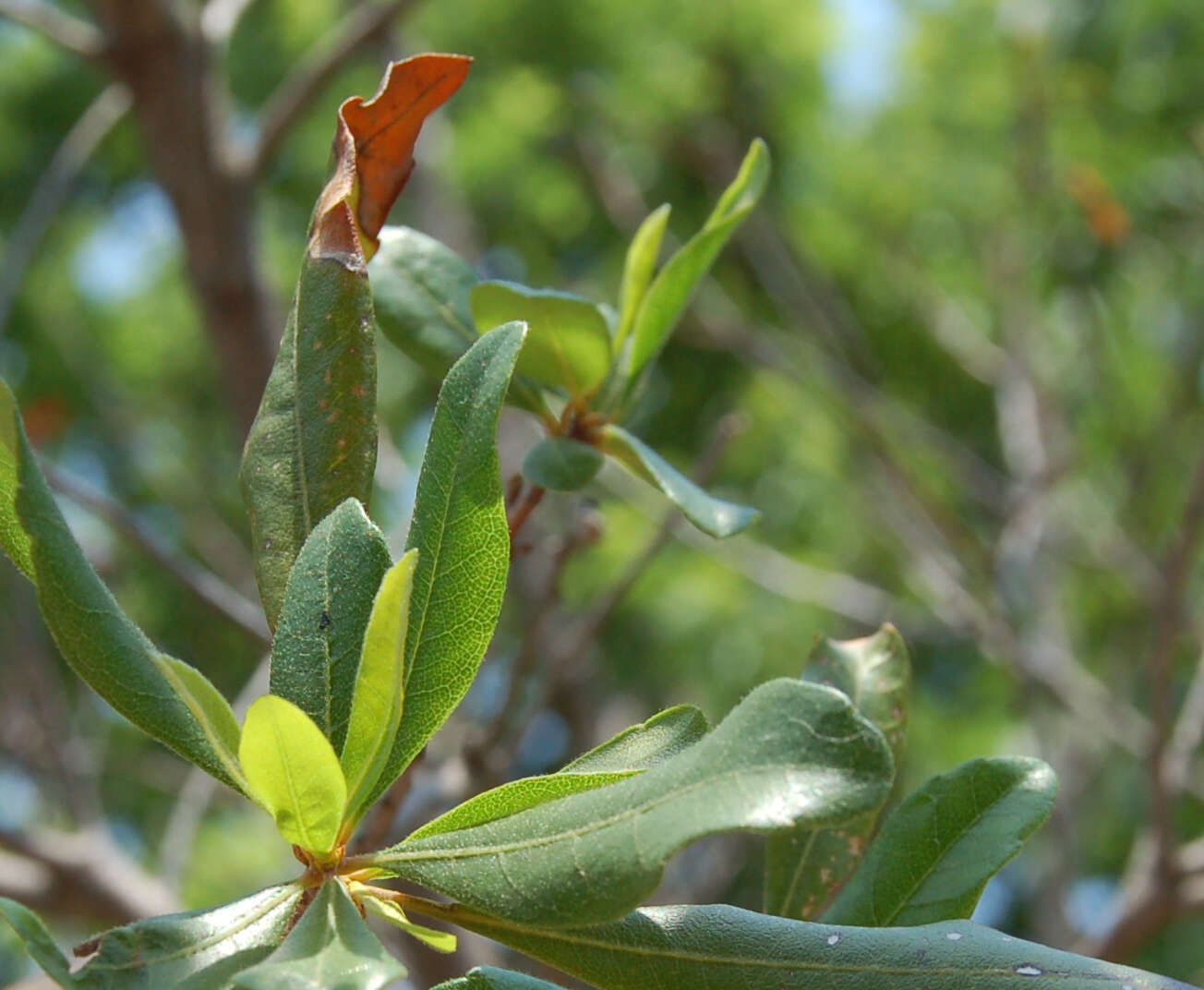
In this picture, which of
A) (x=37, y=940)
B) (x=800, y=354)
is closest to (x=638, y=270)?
(x=37, y=940)

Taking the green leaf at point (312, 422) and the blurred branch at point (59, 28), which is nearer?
the green leaf at point (312, 422)

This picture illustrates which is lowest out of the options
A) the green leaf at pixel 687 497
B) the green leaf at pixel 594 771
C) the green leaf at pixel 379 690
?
the green leaf at pixel 594 771

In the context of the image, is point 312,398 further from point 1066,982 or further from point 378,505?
point 378,505

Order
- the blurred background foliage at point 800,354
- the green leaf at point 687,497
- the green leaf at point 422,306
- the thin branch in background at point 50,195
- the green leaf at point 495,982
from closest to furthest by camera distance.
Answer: the green leaf at point 495,982, the green leaf at point 687,497, the green leaf at point 422,306, the thin branch in background at point 50,195, the blurred background foliage at point 800,354

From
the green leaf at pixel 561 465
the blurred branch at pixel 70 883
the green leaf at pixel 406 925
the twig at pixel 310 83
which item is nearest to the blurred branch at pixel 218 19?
the twig at pixel 310 83

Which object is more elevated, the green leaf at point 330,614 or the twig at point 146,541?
the green leaf at point 330,614

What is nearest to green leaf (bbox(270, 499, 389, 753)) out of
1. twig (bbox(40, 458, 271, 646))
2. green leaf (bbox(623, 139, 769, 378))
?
green leaf (bbox(623, 139, 769, 378))

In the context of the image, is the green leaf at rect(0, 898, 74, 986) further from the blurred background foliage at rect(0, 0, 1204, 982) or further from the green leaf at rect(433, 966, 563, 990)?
the blurred background foliage at rect(0, 0, 1204, 982)

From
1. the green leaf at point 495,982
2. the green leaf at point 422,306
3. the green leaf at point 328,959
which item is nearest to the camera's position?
the green leaf at point 328,959

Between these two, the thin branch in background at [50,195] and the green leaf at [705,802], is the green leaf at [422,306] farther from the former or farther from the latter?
the thin branch in background at [50,195]
